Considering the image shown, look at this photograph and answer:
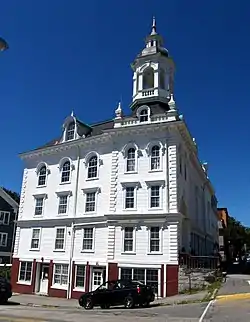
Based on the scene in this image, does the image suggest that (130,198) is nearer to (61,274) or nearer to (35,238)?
(61,274)

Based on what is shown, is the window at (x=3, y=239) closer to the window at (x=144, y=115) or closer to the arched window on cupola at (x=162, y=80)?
the window at (x=144, y=115)

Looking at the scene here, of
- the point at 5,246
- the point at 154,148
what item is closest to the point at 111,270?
the point at 154,148

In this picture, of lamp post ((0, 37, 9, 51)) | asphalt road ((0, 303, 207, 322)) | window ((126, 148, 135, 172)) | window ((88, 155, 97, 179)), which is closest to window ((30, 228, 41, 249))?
window ((88, 155, 97, 179))

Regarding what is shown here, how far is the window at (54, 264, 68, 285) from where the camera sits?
32062 mm

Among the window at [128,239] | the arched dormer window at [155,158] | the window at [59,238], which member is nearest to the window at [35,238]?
the window at [59,238]

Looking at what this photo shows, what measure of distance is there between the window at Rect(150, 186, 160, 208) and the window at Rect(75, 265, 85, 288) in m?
8.36

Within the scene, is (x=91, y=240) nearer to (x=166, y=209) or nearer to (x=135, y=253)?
(x=135, y=253)

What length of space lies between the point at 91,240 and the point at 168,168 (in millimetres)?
9178

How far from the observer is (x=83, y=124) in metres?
37.0

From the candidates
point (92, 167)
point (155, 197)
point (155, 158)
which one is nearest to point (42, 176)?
point (92, 167)

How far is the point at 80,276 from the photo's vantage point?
31219mm

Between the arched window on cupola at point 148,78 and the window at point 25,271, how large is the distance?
21072mm

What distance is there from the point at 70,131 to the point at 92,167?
5.18 metres

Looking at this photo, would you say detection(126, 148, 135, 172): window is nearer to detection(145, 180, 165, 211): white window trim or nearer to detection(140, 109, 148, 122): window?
detection(145, 180, 165, 211): white window trim
